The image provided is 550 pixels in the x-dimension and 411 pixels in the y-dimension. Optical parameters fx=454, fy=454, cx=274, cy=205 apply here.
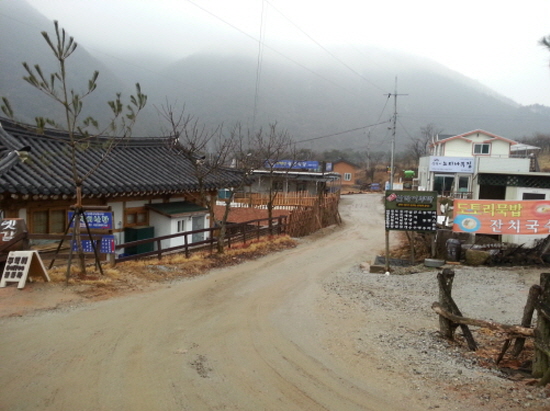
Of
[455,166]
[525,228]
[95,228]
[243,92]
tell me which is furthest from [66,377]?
[243,92]

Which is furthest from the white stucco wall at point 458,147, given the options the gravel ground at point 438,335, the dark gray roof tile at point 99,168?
the gravel ground at point 438,335

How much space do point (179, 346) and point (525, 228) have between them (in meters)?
12.4

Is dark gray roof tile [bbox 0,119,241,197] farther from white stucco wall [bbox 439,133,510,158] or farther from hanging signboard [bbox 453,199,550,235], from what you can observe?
white stucco wall [bbox 439,133,510,158]

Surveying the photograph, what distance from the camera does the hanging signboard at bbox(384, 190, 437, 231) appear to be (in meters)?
14.5

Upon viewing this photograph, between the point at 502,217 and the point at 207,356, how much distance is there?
12025 mm

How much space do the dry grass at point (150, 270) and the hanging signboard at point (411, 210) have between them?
5160 mm

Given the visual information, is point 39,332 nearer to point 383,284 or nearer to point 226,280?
point 226,280

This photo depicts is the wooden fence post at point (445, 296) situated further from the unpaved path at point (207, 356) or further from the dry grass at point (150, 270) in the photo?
the dry grass at point (150, 270)

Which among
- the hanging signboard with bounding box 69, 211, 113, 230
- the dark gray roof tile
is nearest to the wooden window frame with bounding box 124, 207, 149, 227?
the dark gray roof tile

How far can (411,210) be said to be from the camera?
14.7 m

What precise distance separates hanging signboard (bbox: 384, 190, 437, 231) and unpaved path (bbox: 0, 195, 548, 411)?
4.69 metres

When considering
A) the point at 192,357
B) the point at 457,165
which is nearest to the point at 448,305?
the point at 192,357

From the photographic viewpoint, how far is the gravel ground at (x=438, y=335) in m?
5.45

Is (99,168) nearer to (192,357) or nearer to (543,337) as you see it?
(192,357)
